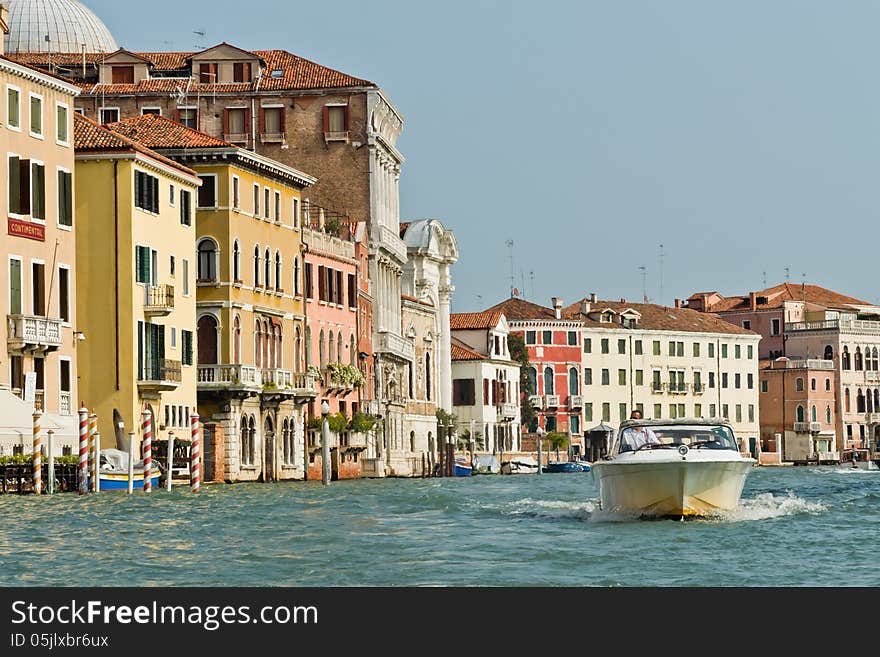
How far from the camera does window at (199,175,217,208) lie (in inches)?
2076

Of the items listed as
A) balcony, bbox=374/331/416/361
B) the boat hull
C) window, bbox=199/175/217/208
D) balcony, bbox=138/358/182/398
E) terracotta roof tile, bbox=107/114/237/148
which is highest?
terracotta roof tile, bbox=107/114/237/148

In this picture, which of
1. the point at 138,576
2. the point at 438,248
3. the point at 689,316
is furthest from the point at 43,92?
the point at 689,316

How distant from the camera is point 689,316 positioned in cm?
11381

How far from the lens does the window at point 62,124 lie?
44.6 m

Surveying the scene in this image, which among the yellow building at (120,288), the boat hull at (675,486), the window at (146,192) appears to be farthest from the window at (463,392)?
the boat hull at (675,486)

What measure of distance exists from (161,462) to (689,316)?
2780 inches

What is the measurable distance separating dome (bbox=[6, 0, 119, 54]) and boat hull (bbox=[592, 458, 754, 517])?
156 feet

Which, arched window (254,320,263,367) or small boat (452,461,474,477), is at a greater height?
arched window (254,320,263,367)

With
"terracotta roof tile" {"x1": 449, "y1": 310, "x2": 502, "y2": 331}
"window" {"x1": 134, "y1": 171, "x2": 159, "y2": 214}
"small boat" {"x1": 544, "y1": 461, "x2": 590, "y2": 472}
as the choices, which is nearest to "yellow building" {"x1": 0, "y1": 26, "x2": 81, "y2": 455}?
"window" {"x1": 134, "y1": 171, "x2": 159, "y2": 214}

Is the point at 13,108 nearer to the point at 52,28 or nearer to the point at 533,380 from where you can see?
the point at 52,28

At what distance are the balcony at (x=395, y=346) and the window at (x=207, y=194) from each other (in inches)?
646

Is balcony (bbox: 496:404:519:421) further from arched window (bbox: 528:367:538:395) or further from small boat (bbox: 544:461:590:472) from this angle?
arched window (bbox: 528:367:538:395)

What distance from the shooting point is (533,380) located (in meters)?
103
